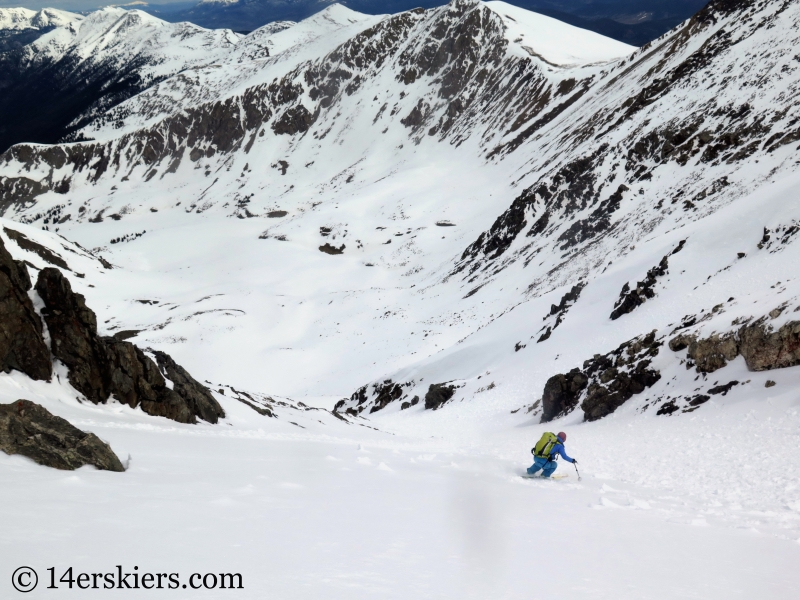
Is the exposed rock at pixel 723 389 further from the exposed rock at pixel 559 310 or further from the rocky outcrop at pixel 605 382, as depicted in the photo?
the exposed rock at pixel 559 310

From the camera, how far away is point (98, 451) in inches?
339

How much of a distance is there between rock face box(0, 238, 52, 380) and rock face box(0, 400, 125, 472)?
5.09m

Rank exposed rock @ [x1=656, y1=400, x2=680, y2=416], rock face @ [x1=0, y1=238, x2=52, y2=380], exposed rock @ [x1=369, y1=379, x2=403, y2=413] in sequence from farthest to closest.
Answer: exposed rock @ [x1=369, y1=379, x2=403, y2=413]
exposed rock @ [x1=656, y1=400, x2=680, y2=416]
rock face @ [x1=0, y1=238, x2=52, y2=380]

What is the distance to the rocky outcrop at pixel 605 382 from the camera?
21688mm

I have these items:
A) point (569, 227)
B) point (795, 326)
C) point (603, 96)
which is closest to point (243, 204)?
point (603, 96)

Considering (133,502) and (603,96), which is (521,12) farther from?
(133,502)

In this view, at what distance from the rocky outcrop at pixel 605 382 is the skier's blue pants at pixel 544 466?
9042 millimetres

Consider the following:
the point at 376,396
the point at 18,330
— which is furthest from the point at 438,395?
the point at 18,330

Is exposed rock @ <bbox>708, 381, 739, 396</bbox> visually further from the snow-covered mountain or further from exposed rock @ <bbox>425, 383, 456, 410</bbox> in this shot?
exposed rock @ <bbox>425, 383, 456, 410</bbox>

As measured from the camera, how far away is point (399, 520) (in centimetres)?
752

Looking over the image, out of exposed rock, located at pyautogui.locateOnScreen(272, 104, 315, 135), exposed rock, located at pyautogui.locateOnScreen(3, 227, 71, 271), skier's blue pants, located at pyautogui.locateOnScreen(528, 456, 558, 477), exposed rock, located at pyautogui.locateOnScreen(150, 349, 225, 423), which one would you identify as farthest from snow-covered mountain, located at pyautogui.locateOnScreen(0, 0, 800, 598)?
exposed rock, located at pyautogui.locateOnScreen(272, 104, 315, 135)

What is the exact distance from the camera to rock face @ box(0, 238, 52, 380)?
13188 millimetres

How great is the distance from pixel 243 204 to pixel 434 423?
12485 centimetres

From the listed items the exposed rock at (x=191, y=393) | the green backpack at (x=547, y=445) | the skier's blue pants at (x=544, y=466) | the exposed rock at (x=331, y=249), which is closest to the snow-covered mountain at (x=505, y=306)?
the exposed rock at (x=331, y=249)
